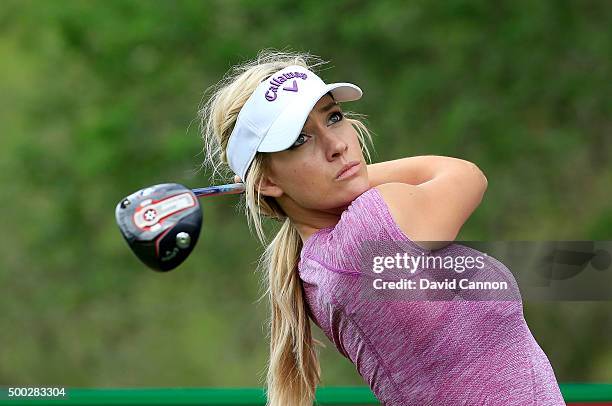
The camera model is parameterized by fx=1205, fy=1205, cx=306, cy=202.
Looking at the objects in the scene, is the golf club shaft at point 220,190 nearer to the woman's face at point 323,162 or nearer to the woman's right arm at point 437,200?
the woman's face at point 323,162

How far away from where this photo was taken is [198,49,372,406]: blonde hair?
8.63 ft

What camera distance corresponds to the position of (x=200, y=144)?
9141 mm

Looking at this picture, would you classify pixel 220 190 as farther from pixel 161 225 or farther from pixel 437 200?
pixel 437 200

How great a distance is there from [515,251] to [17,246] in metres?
7.88

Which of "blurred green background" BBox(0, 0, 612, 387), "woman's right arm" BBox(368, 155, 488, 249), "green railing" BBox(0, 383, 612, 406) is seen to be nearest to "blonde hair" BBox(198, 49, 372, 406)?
"woman's right arm" BBox(368, 155, 488, 249)

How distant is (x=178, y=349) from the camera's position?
9.64m

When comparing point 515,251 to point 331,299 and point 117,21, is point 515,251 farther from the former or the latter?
point 117,21

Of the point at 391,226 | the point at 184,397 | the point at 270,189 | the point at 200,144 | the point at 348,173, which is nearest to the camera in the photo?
the point at 391,226

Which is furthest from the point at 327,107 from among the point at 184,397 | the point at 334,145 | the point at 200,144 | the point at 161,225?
the point at 200,144

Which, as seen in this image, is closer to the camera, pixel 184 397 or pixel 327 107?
pixel 327 107

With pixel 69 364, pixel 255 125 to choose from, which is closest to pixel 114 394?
pixel 255 125

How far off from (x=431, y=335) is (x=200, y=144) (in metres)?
6.89

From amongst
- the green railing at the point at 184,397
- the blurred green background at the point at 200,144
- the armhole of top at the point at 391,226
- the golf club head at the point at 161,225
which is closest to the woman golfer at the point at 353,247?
the armhole of top at the point at 391,226

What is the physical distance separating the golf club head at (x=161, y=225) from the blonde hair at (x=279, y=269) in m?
0.18
